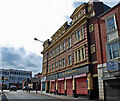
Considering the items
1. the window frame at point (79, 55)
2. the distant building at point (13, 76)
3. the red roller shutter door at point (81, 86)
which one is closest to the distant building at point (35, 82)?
the red roller shutter door at point (81, 86)

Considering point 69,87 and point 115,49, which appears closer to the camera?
point 115,49

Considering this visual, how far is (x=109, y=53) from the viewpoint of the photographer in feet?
49.7

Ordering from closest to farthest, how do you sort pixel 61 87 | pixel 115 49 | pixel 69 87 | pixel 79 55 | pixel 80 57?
pixel 115 49, pixel 80 57, pixel 79 55, pixel 69 87, pixel 61 87

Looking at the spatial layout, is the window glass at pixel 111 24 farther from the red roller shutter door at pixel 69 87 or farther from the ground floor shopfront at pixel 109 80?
the red roller shutter door at pixel 69 87

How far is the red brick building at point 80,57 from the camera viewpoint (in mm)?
17938

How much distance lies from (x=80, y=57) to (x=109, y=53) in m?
6.30

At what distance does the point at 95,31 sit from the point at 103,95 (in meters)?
8.40

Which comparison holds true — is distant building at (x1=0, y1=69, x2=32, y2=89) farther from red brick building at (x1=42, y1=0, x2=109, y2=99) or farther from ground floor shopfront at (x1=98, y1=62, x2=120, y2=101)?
ground floor shopfront at (x1=98, y1=62, x2=120, y2=101)

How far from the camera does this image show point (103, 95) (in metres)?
15.0

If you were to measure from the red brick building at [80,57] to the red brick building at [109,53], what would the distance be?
1556 mm

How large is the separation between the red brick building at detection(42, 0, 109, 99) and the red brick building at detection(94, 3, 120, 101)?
5.10 ft

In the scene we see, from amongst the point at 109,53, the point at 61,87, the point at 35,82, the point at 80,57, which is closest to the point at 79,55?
the point at 80,57

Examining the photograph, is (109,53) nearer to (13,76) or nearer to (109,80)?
(109,80)

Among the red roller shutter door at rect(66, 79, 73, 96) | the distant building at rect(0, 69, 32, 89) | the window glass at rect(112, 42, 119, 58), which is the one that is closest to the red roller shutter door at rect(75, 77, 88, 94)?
the red roller shutter door at rect(66, 79, 73, 96)
